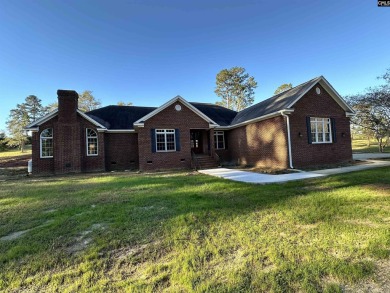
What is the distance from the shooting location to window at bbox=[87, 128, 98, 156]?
14.8 metres

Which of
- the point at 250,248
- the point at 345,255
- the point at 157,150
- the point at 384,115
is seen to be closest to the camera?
the point at 345,255

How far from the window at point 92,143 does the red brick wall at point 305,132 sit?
44.6 feet

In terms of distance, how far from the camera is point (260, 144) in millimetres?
14180

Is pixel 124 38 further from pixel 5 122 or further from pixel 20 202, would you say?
pixel 5 122

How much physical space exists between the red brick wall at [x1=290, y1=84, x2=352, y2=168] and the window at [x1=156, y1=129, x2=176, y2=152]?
8.01 meters

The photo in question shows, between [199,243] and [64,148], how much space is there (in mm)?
14111

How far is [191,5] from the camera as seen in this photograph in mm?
13352

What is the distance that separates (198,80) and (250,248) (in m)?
27.5

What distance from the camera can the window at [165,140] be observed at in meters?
14.5

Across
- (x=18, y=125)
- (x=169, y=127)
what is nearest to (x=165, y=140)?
(x=169, y=127)

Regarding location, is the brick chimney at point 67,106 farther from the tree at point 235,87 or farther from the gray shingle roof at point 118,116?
the tree at point 235,87

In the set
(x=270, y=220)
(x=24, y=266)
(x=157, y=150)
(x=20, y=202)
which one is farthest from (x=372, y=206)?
(x=157, y=150)

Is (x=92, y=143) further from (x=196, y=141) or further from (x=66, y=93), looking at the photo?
(x=196, y=141)

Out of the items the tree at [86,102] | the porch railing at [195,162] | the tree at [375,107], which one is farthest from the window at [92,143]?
the tree at [86,102]
